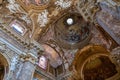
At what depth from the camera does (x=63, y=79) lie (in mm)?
12578

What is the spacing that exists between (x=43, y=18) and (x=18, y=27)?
212 cm

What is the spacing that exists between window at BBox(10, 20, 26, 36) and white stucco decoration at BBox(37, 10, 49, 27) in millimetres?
1362

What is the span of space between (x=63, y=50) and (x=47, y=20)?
2.51m

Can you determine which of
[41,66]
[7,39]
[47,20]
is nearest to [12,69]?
[7,39]

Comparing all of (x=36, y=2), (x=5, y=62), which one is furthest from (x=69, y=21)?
(x=5, y=62)

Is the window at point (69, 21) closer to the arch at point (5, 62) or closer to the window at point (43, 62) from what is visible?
the window at point (43, 62)

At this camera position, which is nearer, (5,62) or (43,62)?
(5,62)

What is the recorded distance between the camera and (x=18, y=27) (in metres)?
12.0

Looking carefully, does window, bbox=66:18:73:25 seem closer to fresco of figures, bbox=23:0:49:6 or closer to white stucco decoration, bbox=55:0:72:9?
white stucco decoration, bbox=55:0:72:9

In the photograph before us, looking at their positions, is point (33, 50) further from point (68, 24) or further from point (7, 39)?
point (68, 24)

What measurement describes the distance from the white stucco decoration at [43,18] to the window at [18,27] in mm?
1362

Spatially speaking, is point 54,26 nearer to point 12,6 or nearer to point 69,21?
point 69,21

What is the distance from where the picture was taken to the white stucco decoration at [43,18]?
13252 millimetres

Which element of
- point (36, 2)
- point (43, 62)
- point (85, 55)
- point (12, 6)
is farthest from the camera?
point (85, 55)
